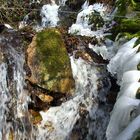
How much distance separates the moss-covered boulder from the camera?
718 centimetres

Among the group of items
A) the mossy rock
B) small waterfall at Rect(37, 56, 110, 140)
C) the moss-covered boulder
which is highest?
the mossy rock

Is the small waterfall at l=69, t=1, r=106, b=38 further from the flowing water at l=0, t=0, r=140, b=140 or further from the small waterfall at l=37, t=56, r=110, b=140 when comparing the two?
the small waterfall at l=37, t=56, r=110, b=140

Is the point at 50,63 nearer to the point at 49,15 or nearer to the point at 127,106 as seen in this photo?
the point at 127,106

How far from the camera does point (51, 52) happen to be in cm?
753

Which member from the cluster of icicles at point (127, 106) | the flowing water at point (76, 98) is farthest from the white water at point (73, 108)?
the cluster of icicles at point (127, 106)

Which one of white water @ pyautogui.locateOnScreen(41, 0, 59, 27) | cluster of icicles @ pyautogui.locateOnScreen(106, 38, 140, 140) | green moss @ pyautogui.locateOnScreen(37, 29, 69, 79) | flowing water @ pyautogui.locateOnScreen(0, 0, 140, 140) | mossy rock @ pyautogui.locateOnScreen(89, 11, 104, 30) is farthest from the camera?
white water @ pyautogui.locateOnScreen(41, 0, 59, 27)

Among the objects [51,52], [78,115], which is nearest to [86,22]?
[51,52]

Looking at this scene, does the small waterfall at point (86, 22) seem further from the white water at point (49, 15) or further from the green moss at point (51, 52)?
the green moss at point (51, 52)

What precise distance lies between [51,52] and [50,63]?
290 mm

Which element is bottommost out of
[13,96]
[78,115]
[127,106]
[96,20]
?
[78,115]

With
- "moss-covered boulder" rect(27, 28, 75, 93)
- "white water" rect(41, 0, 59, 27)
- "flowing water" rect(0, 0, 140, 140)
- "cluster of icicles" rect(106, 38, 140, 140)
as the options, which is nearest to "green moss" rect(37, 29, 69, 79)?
"moss-covered boulder" rect(27, 28, 75, 93)

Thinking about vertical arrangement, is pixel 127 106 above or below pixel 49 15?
below

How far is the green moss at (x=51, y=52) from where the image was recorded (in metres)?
7.30

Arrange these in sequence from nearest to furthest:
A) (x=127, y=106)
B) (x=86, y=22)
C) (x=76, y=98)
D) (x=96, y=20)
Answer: (x=127, y=106) < (x=76, y=98) < (x=96, y=20) < (x=86, y=22)
